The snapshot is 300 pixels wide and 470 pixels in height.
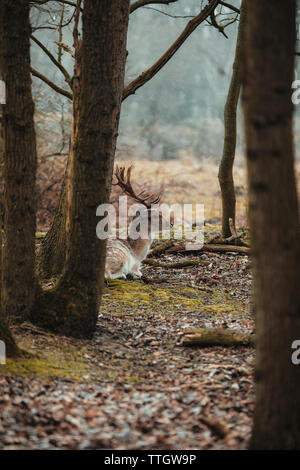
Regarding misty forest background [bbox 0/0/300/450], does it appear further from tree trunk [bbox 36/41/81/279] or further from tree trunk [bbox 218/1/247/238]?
tree trunk [bbox 218/1/247/238]

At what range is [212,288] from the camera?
915 cm

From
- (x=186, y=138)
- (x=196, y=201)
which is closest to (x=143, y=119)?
(x=186, y=138)

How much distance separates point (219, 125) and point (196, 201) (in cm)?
2376

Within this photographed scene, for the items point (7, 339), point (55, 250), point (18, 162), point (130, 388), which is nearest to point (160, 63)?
point (55, 250)

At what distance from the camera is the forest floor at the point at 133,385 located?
12.0ft

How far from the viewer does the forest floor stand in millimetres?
3664

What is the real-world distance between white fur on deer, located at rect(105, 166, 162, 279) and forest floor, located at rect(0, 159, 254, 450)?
153 cm

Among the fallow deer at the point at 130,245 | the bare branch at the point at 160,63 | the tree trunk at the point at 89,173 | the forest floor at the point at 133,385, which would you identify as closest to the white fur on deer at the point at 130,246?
the fallow deer at the point at 130,245

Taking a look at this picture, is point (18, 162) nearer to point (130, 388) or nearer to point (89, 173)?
point (89, 173)

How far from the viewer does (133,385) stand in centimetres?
457

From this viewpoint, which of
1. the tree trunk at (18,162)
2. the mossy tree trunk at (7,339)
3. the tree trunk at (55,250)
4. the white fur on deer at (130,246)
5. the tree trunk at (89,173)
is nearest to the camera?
the mossy tree trunk at (7,339)

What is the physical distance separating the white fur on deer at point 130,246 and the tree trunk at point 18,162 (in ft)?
13.1

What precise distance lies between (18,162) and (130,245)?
5.50m

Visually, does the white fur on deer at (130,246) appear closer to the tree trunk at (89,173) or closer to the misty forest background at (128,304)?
the misty forest background at (128,304)
